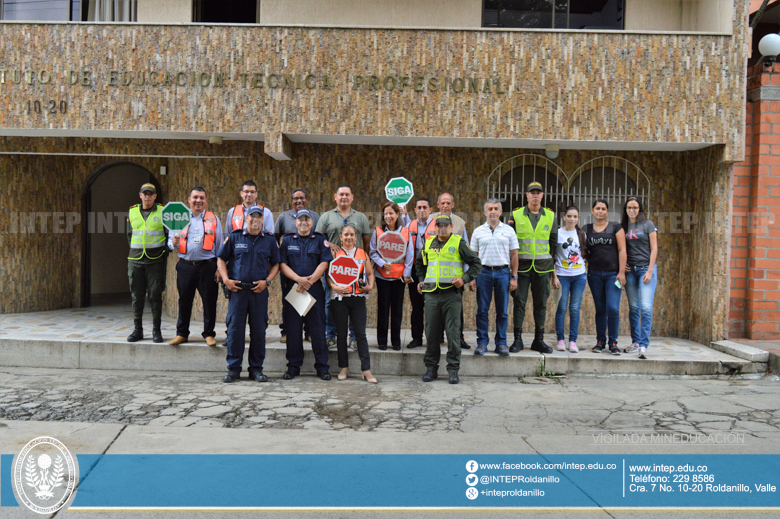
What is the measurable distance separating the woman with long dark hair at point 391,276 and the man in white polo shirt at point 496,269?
0.88 m

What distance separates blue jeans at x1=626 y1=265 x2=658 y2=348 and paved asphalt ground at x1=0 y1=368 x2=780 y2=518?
697 millimetres

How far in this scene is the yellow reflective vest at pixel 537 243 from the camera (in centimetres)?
831

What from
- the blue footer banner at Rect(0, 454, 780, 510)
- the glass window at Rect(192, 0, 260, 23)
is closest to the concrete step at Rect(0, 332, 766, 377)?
the blue footer banner at Rect(0, 454, 780, 510)

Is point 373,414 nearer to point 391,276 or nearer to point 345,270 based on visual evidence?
point 345,270

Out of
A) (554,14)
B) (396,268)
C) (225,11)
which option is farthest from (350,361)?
(554,14)

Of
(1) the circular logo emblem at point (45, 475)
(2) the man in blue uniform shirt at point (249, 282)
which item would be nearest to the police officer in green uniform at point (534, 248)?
(2) the man in blue uniform shirt at point (249, 282)

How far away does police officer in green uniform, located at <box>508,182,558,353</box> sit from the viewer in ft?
27.3

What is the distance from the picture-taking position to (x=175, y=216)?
8.56 metres

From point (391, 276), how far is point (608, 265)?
2.88 meters

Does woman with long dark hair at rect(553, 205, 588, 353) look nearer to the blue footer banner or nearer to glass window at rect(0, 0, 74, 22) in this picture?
the blue footer banner

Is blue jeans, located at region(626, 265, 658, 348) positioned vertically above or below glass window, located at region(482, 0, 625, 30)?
below

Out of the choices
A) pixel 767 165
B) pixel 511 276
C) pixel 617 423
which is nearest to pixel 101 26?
pixel 511 276

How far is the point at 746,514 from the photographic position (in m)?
4.03

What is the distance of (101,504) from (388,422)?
258 centimetres
